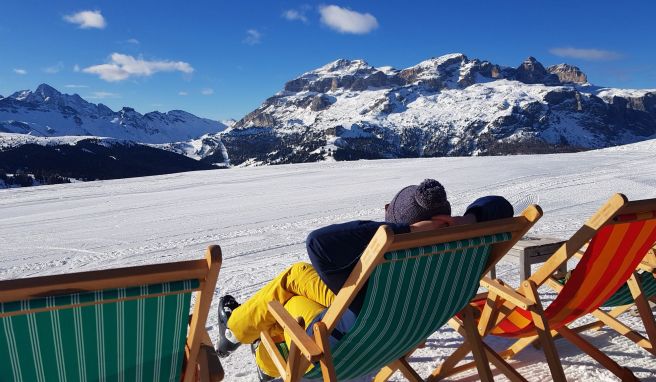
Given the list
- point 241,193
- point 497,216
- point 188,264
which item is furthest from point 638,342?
point 241,193

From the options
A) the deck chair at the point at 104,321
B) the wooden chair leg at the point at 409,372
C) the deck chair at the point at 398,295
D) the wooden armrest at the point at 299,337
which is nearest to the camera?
the deck chair at the point at 104,321

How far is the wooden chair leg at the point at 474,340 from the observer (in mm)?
2649

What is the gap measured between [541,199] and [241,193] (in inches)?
333

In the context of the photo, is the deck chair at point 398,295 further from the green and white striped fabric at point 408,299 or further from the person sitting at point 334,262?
the person sitting at point 334,262

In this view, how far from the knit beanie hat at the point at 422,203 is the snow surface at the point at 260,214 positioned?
4.42 ft

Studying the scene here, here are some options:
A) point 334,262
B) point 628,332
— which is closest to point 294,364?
point 334,262

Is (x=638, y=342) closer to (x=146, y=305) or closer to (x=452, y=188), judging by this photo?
(x=146, y=305)

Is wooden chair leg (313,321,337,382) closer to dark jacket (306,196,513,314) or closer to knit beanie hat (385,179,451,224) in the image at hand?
dark jacket (306,196,513,314)

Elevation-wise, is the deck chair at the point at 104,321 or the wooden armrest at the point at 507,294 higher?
the deck chair at the point at 104,321

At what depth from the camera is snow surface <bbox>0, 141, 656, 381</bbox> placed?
385cm

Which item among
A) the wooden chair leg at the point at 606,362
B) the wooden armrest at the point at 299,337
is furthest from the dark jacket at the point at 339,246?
the wooden chair leg at the point at 606,362

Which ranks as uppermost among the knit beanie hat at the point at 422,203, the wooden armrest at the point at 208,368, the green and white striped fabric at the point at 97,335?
the knit beanie hat at the point at 422,203

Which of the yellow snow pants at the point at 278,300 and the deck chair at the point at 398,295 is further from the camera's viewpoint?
the yellow snow pants at the point at 278,300

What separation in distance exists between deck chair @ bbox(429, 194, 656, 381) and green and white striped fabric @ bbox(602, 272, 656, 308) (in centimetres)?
45
